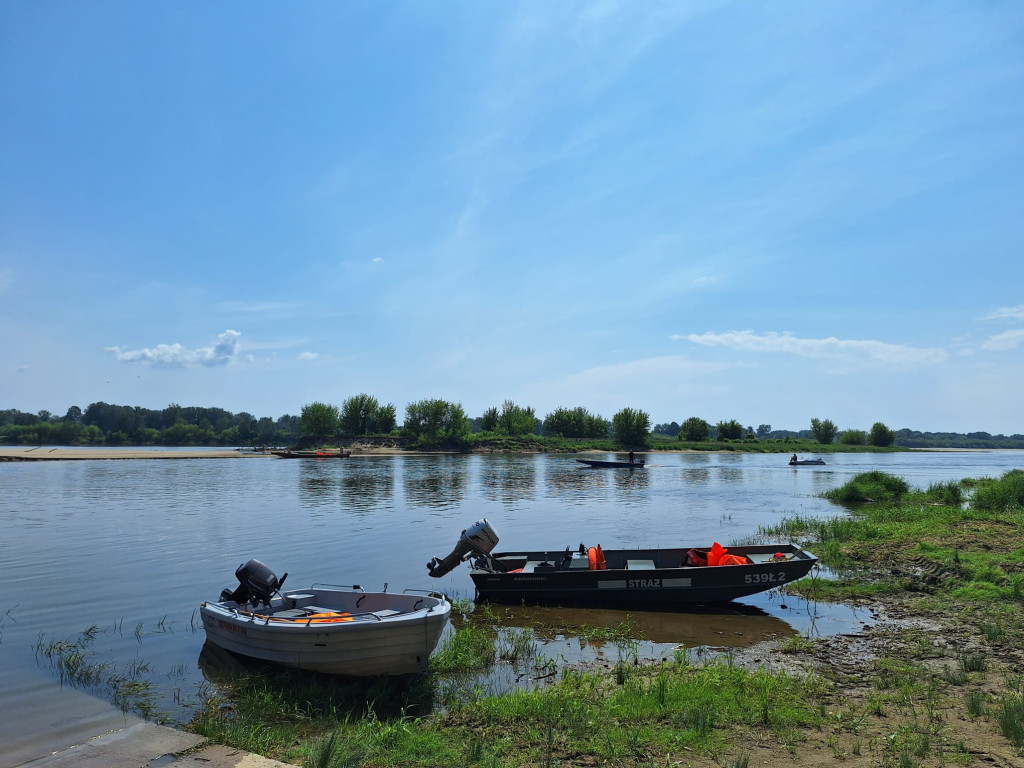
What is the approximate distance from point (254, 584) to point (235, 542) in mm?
13323

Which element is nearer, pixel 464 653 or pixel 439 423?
pixel 464 653

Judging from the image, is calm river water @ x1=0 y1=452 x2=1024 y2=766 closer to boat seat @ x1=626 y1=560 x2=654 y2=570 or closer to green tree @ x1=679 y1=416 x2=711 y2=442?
boat seat @ x1=626 y1=560 x2=654 y2=570

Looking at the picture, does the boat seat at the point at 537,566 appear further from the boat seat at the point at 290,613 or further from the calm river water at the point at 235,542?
the boat seat at the point at 290,613

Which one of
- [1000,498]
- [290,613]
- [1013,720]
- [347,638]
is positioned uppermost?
[1000,498]

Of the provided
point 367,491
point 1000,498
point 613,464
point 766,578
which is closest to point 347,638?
point 766,578

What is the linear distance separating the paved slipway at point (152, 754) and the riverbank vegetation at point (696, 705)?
1.16 feet

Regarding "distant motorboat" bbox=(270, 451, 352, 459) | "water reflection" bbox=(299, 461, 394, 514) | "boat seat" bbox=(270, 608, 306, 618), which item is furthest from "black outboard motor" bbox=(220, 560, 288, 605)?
"distant motorboat" bbox=(270, 451, 352, 459)

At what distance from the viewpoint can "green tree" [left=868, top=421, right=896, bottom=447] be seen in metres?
153

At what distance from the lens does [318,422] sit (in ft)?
417

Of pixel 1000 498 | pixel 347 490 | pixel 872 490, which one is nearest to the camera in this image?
pixel 1000 498

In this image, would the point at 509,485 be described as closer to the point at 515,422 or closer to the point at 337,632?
the point at 337,632

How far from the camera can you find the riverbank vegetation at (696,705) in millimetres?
6777

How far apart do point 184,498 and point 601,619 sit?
33.4 meters

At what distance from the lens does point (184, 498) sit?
38844 millimetres
